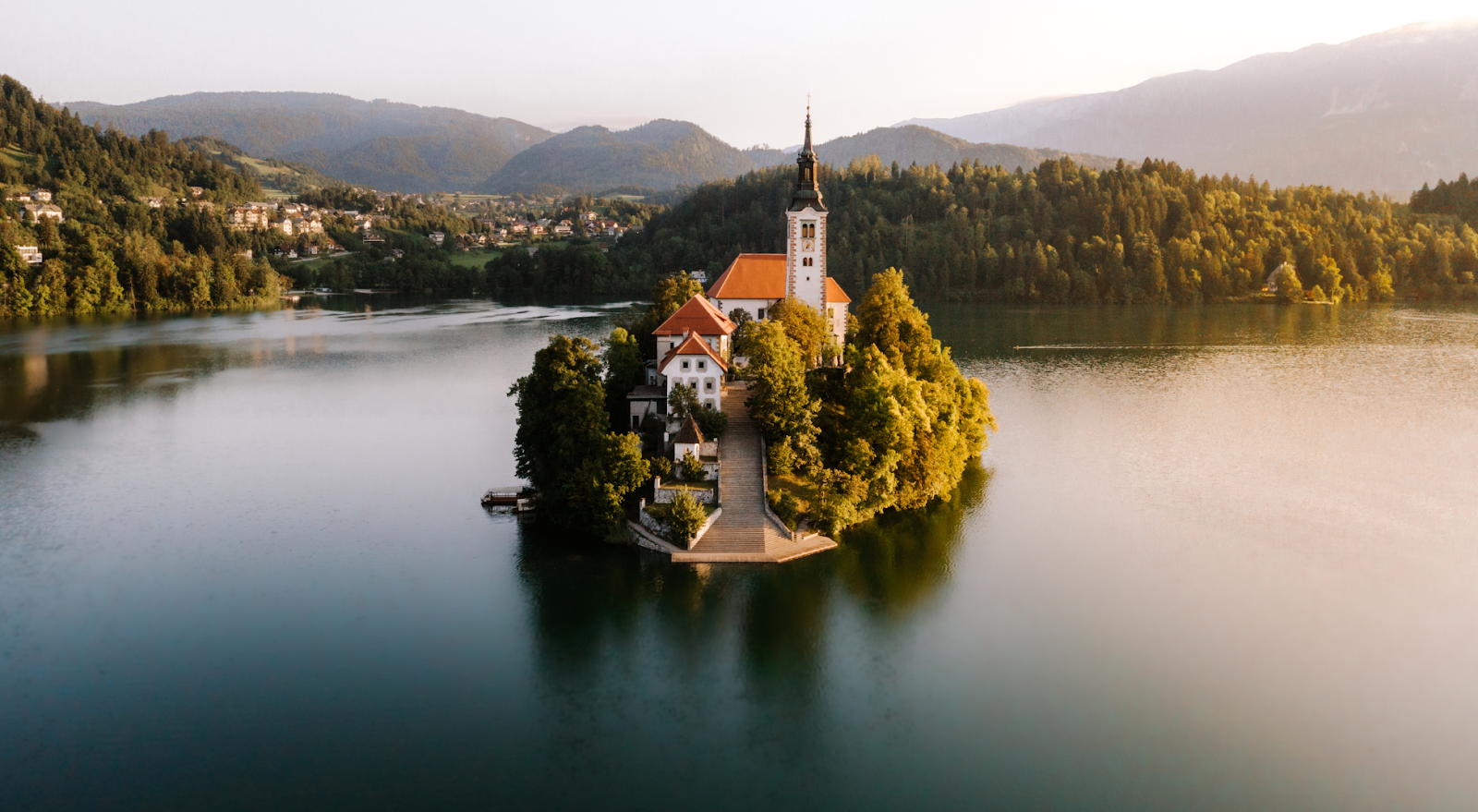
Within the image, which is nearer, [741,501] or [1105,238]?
[741,501]

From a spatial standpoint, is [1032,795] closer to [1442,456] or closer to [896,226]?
[1442,456]

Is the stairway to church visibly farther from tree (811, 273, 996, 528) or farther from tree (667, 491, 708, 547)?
tree (811, 273, 996, 528)

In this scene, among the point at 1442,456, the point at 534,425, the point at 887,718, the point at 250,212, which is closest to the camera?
the point at 887,718

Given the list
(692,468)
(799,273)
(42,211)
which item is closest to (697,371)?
(692,468)

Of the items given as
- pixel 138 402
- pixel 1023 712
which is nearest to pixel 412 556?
pixel 1023 712

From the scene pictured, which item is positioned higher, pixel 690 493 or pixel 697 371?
pixel 697 371

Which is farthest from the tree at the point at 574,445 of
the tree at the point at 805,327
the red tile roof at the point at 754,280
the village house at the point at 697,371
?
the red tile roof at the point at 754,280

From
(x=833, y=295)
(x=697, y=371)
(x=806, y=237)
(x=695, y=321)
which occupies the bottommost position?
(x=697, y=371)

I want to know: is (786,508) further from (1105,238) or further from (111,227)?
(111,227)
